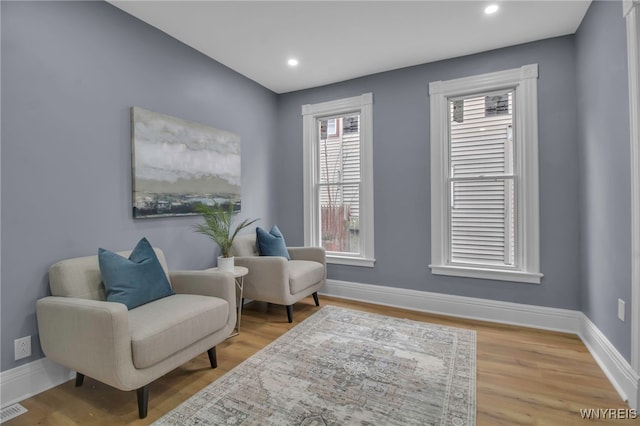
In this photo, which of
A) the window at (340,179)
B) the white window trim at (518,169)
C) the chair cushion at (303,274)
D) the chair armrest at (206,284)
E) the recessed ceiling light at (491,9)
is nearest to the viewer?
the chair armrest at (206,284)

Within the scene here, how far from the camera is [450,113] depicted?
330 cm

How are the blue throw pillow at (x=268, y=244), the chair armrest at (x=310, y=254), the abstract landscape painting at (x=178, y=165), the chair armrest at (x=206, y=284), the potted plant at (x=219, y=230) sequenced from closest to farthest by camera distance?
1. the chair armrest at (x=206, y=284)
2. the abstract landscape painting at (x=178, y=165)
3. the potted plant at (x=219, y=230)
4. the blue throw pillow at (x=268, y=244)
5. the chair armrest at (x=310, y=254)

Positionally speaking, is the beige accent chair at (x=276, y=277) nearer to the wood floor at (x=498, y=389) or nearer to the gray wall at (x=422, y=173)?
the wood floor at (x=498, y=389)

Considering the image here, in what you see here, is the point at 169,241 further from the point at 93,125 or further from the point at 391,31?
the point at 391,31

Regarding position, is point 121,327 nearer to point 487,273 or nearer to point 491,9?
point 487,273

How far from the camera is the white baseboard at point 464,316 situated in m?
1.81

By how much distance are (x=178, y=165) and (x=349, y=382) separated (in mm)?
2251

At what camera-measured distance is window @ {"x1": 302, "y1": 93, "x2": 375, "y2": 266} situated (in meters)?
3.67

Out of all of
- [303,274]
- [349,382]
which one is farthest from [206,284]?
[349,382]

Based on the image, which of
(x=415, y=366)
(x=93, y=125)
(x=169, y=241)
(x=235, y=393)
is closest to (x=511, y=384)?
(x=415, y=366)

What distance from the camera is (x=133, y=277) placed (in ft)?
6.57

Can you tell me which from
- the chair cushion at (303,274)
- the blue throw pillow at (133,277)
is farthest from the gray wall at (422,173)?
the blue throw pillow at (133,277)

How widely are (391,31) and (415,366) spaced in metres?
2.72

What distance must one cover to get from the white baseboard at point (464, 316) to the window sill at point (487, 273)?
23 centimetres
